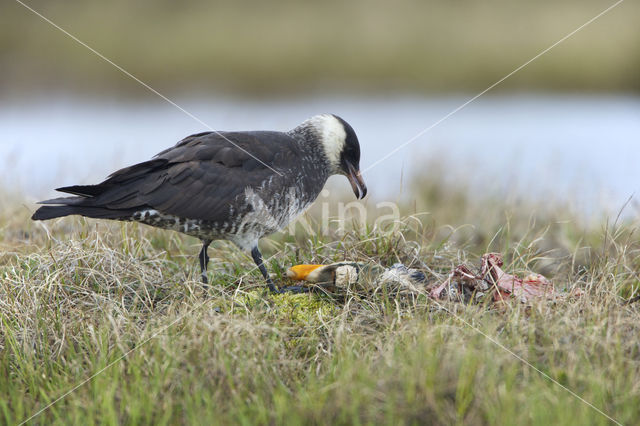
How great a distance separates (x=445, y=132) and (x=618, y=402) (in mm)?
9722

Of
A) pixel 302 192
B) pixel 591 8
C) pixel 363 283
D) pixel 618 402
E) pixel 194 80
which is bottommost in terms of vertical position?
pixel 618 402

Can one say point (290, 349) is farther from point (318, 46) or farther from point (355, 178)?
point (318, 46)

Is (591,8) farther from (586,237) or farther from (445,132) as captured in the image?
(586,237)

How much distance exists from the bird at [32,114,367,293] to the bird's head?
27cm

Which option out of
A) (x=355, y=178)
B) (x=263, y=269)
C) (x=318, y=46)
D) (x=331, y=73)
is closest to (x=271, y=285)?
(x=263, y=269)

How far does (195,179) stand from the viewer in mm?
4414

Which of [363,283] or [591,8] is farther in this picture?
[591,8]

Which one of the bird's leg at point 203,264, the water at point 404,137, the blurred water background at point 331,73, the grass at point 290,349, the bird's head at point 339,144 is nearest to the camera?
the grass at point 290,349

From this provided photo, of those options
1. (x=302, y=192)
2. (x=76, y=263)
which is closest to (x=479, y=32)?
(x=302, y=192)

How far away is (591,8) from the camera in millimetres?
16203

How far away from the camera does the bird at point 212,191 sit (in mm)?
4320

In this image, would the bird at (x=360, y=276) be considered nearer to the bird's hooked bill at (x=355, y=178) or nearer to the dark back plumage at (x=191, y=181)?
the dark back plumage at (x=191, y=181)

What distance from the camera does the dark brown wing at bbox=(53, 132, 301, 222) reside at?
4328 millimetres

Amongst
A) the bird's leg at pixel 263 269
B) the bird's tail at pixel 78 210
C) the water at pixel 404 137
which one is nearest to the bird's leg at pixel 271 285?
the bird's leg at pixel 263 269
